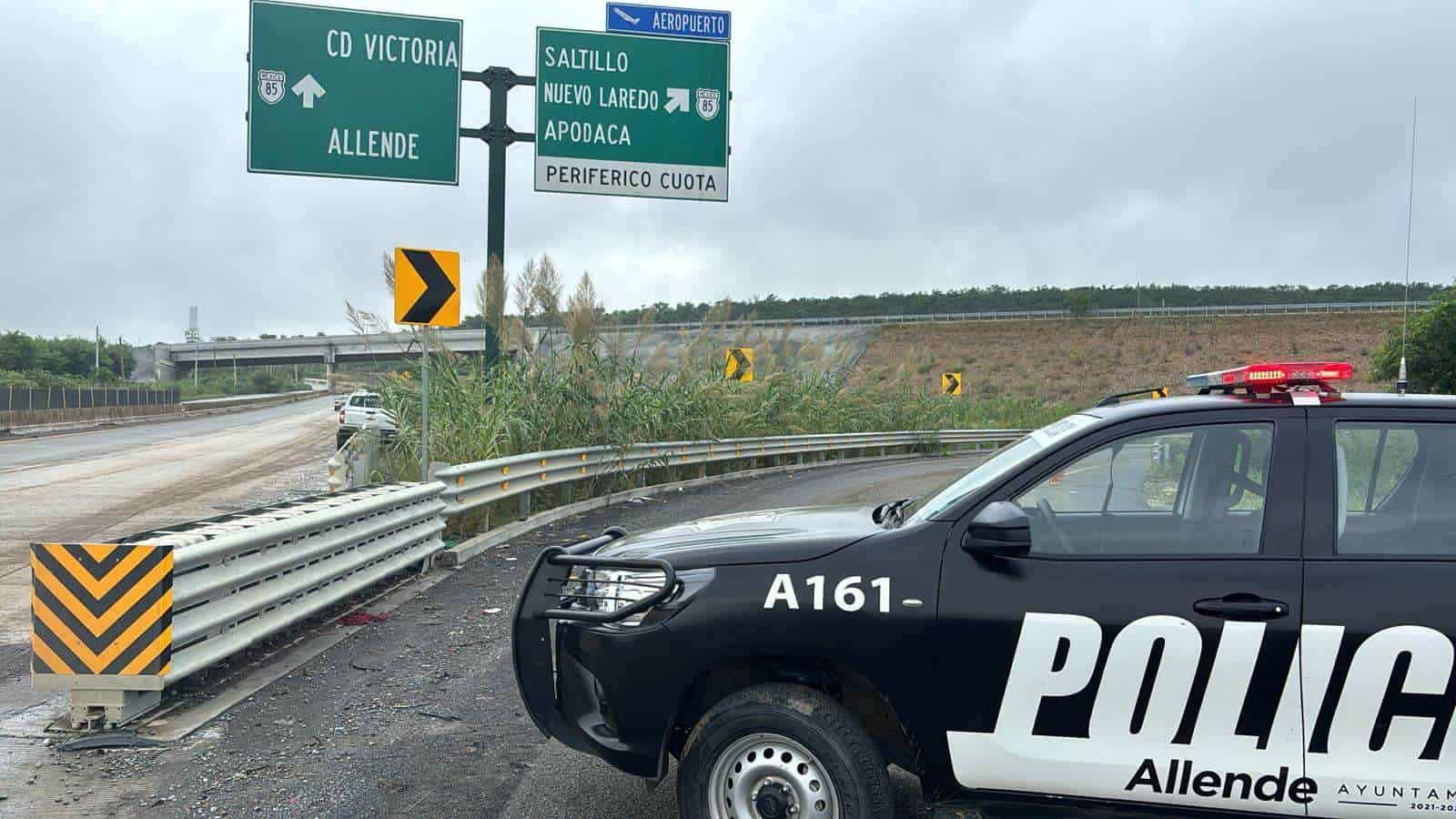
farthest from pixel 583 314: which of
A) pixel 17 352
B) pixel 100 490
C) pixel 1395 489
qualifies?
pixel 17 352

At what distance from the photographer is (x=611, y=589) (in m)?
4.04

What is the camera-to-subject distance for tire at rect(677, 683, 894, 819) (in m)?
3.63

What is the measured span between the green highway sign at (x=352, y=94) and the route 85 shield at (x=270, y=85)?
12 mm

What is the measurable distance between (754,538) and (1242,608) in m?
1.66

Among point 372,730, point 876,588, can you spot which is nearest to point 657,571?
point 876,588

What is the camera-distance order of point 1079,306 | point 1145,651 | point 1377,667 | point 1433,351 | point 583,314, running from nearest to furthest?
1. point 1377,667
2. point 1145,651
3. point 583,314
4. point 1433,351
5. point 1079,306

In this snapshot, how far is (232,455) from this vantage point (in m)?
26.4

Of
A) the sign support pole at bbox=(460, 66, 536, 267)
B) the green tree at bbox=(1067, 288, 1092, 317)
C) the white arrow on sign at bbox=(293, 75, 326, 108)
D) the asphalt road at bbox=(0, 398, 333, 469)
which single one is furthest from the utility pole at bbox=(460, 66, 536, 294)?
the green tree at bbox=(1067, 288, 1092, 317)

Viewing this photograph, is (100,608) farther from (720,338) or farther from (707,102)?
(720,338)

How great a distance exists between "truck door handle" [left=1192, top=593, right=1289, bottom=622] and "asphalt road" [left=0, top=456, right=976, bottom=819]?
4.48 feet

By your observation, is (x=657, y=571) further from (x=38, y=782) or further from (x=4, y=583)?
(x=4, y=583)

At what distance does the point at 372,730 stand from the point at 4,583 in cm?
545

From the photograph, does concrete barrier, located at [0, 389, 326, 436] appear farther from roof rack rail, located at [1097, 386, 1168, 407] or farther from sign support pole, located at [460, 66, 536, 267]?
roof rack rail, located at [1097, 386, 1168, 407]

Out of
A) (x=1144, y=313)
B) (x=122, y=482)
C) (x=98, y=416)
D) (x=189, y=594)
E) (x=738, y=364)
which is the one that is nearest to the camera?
(x=189, y=594)
